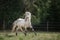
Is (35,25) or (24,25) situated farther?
(35,25)

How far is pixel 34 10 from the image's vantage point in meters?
19.4

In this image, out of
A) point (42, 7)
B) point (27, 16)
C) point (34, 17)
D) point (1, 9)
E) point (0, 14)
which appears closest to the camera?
point (27, 16)

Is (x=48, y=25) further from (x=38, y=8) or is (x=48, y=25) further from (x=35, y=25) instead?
(x=38, y=8)

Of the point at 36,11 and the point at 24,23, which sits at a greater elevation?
the point at 36,11

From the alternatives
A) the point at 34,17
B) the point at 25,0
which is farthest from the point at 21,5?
the point at 34,17

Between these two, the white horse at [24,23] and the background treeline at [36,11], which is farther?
the background treeline at [36,11]

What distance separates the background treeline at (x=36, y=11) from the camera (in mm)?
15914

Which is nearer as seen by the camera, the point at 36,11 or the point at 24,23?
the point at 24,23

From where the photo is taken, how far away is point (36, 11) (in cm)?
1956

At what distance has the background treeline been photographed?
627 inches

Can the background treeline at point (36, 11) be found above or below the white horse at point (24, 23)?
above

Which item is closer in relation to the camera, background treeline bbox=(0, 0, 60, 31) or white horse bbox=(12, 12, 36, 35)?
white horse bbox=(12, 12, 36, 35)

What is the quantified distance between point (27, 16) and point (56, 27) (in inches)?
297

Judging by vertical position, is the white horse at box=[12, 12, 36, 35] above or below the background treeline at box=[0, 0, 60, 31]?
below
